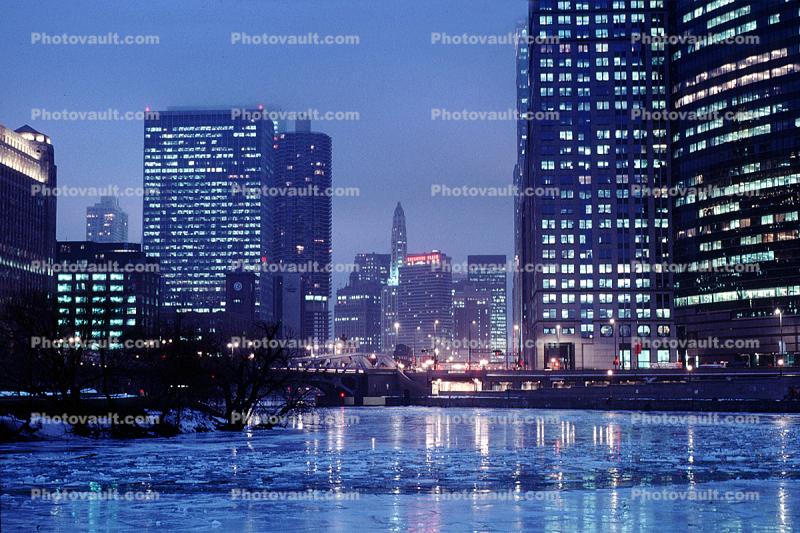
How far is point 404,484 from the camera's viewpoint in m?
34.6

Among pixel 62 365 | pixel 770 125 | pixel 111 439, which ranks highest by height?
pixel 770 125

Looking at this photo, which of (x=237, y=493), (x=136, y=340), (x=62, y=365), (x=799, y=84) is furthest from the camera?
(x=799, y=84)

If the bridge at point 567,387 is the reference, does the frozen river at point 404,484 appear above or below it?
above

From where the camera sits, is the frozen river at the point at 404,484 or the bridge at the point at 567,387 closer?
the frozen river at the point at 404,484

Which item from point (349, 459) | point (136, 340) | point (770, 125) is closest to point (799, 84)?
point (770, 125)

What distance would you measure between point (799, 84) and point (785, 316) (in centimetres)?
4522

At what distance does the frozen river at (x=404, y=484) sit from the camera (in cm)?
2572

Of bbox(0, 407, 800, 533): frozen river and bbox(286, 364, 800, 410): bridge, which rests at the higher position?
bbox(0, 407, 800, 533): frozen river

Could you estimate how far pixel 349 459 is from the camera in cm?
4581

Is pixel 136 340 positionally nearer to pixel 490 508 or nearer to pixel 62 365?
pixel 62 365

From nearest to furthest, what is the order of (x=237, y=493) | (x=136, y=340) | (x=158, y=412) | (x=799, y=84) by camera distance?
1. (x=237, y=493)
2. (x=158, y=412)
3. (x=136, y=340)
4. (x=799, y=84)

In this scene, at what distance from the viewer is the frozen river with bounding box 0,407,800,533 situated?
25.7m

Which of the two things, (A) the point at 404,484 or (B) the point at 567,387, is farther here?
(B) the point at 567,387

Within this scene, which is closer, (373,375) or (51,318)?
(51,318)
